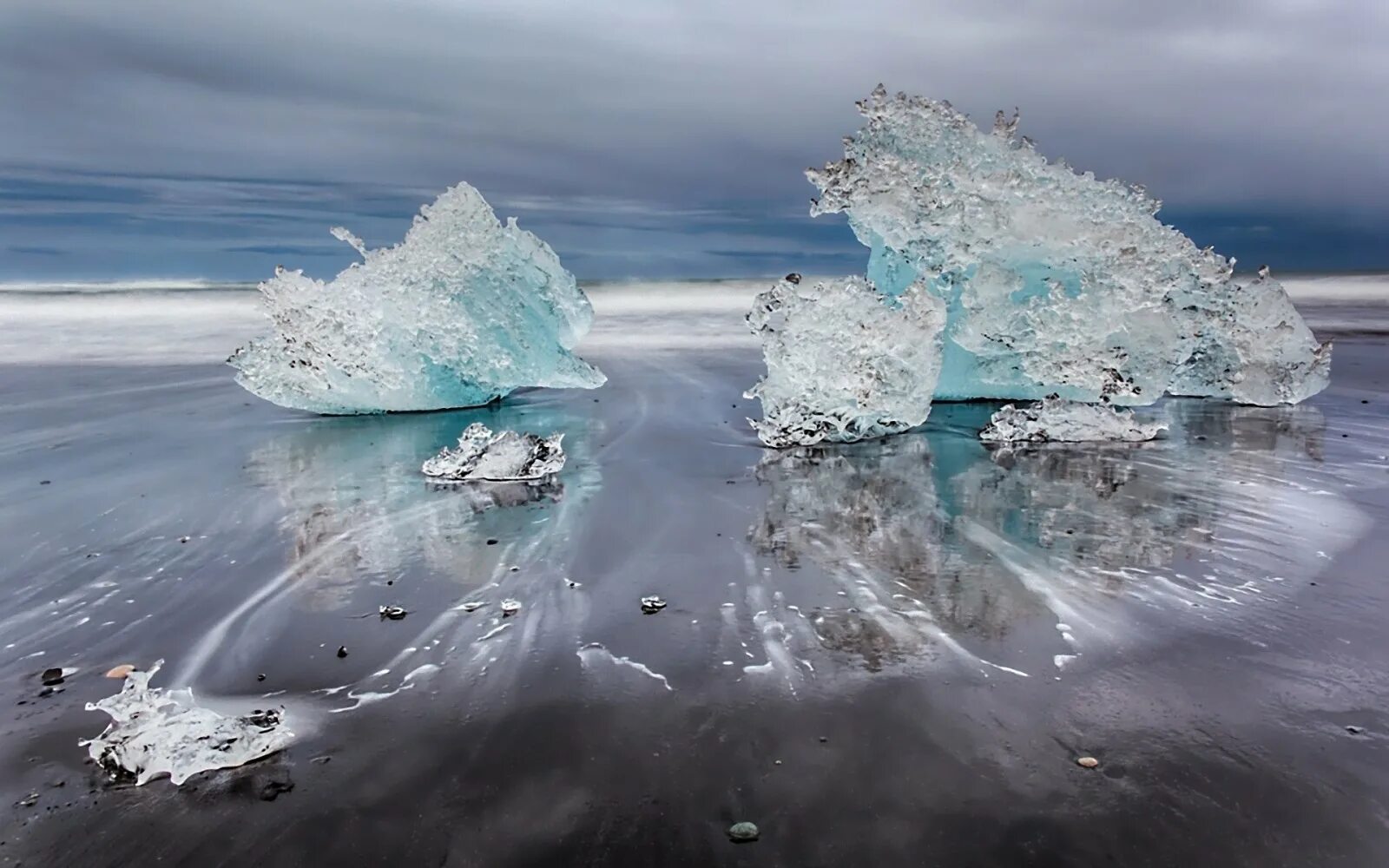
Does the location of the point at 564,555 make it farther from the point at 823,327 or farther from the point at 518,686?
the point at 823,327

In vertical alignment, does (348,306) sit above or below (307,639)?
above

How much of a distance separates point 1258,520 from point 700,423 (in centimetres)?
450

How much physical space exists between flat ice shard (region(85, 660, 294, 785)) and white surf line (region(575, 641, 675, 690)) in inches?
39.5

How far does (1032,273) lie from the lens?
27.7 feet

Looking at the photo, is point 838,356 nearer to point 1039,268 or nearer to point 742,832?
point 1039,268

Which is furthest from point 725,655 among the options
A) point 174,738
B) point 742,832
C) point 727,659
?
point 174,738

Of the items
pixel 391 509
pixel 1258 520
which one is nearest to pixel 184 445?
pixel 391 509

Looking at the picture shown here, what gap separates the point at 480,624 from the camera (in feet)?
11.6

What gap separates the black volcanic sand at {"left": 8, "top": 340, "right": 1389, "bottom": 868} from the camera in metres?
2.26

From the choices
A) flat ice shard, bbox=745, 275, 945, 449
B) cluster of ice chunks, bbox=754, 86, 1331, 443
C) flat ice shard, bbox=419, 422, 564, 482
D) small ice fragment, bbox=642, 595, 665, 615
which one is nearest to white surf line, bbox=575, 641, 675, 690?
small ice fragment, bbox=642, 595, 665, 615

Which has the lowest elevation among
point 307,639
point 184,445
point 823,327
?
point 184,445

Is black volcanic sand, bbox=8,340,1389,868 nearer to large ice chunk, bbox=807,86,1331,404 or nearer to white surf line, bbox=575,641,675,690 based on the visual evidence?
white surf line, bbox=575,641,675,690

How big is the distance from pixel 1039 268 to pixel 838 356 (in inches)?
98.1

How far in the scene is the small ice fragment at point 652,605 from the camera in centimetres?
366
